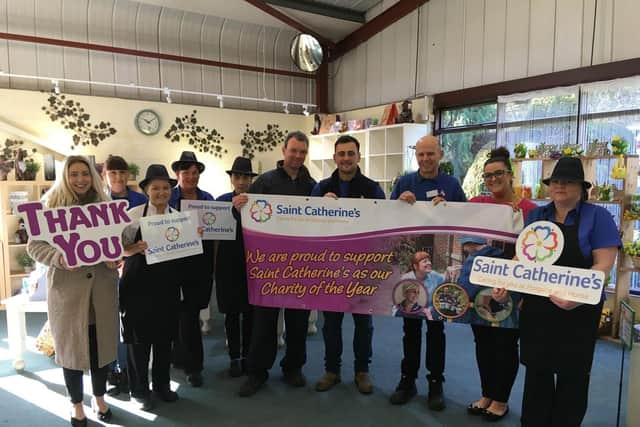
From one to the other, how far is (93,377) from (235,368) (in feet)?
3.18

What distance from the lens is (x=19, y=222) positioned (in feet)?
17.7

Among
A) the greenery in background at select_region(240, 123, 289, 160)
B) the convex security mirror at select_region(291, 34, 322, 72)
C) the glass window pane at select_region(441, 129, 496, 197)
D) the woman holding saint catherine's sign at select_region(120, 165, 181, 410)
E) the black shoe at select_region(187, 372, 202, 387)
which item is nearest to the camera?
the woman holding saint catherine's sign at select_region(120, 165, 181, 410)

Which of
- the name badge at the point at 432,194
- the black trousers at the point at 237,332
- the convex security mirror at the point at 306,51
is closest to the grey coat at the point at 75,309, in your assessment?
the black trousers at the point at 237,332

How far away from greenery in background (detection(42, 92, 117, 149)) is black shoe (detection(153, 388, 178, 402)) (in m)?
4.36

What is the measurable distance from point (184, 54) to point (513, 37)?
15.4 feet

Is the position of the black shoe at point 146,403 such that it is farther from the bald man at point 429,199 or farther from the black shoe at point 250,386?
the bald man at point 429,199

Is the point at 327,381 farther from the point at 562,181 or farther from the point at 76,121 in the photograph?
the point at 76,121

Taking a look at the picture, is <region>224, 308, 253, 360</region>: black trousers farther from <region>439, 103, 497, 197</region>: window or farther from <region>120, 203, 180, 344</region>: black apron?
<region>439, 103, 497, 197</region>: window

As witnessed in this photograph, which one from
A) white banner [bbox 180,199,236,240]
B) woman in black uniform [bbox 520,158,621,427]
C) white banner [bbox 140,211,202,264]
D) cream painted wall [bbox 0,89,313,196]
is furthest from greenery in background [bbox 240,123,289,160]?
woman in black uniform [bbox 520,158,621,427]

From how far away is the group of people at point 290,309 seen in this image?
1.98 meters

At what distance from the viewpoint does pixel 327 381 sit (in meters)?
2.95

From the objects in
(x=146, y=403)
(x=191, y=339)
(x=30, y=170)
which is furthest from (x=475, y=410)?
(x=30, y=170)

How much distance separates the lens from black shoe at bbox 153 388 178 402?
276 centimetres

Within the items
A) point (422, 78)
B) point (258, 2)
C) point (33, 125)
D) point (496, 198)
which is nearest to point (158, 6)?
point (258, 2)
